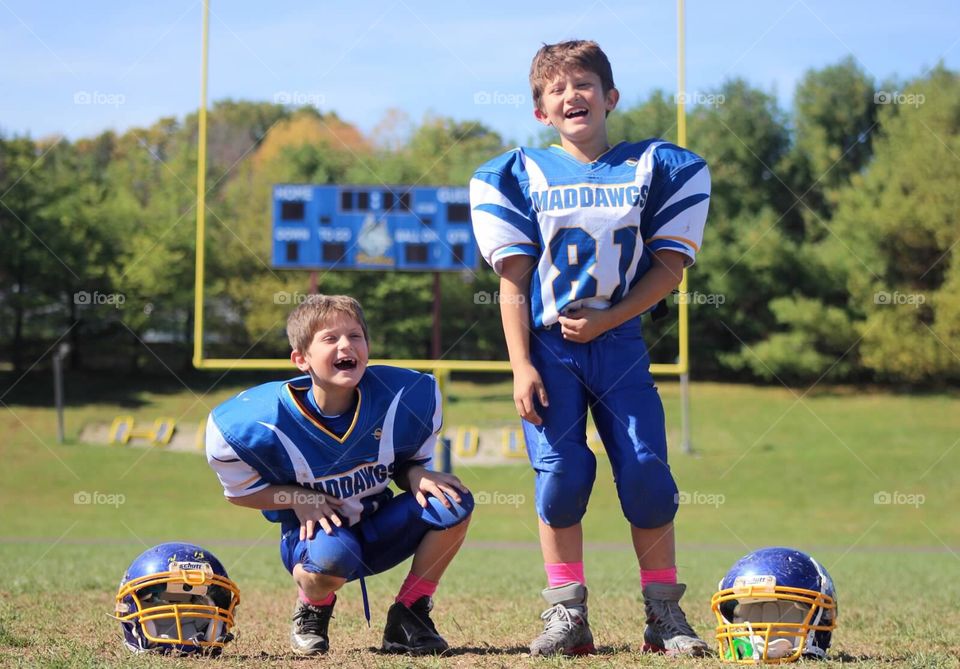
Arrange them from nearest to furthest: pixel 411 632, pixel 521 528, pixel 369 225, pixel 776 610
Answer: pixel 776 610
pixel 411 632
pixel 369 225
pixel 521 528

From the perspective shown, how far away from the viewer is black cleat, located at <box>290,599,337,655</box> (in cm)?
343

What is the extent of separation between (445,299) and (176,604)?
678 inches

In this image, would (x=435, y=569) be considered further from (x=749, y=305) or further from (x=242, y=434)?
(x=749, y=305)

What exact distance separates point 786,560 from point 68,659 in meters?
1.93

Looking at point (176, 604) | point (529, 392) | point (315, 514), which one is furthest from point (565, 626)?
point (176, 604)

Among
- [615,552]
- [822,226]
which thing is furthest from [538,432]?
[822,226]

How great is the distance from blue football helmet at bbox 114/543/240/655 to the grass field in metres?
0.11

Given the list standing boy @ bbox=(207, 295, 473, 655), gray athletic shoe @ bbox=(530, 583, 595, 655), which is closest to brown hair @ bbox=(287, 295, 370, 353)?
standing boy @ bbox=(207, 295, 473, 655)

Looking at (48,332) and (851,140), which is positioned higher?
(851,140)

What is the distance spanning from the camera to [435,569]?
11.5 ft

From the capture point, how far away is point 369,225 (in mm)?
12586

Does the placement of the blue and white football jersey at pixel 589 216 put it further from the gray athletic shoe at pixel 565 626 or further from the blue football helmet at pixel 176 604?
the blue football helmet at pixel 176 604

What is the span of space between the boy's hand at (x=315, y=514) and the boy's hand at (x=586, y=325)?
0.87 meters

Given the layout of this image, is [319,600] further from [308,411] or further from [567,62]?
[567,62]
